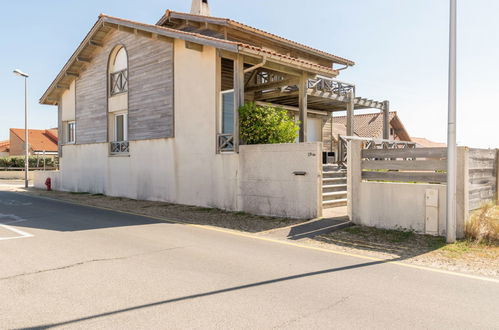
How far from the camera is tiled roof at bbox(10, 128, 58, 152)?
5084cm

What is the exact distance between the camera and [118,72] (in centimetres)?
1731

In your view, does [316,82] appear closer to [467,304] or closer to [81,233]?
[81,233]

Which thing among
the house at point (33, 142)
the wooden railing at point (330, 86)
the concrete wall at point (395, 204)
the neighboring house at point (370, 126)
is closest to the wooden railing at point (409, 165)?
the concrete wall at point (395, 204)

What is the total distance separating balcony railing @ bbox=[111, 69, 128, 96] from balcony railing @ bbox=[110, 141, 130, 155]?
7.53 feet

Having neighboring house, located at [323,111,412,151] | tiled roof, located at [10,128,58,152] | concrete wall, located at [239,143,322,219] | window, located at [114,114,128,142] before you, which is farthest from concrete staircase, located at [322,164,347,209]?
tiled roof, located at [10,128,58,152]

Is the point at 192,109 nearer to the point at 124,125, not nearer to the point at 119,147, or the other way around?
the point at 124,125

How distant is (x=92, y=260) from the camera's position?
19.9 feet

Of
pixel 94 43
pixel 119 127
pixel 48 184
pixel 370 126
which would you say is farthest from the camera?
pixel 370 126

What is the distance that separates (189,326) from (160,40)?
12673 mm

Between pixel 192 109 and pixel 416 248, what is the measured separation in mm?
8861

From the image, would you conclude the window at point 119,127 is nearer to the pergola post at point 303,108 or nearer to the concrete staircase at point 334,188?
the pergola post at point 303,108

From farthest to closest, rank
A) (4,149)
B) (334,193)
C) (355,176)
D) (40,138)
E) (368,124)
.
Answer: (40,138), (4,149), (368,124), (334,193), (355,176)

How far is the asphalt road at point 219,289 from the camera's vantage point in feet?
12.4

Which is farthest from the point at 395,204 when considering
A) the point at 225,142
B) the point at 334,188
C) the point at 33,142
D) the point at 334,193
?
the point at 33,142
